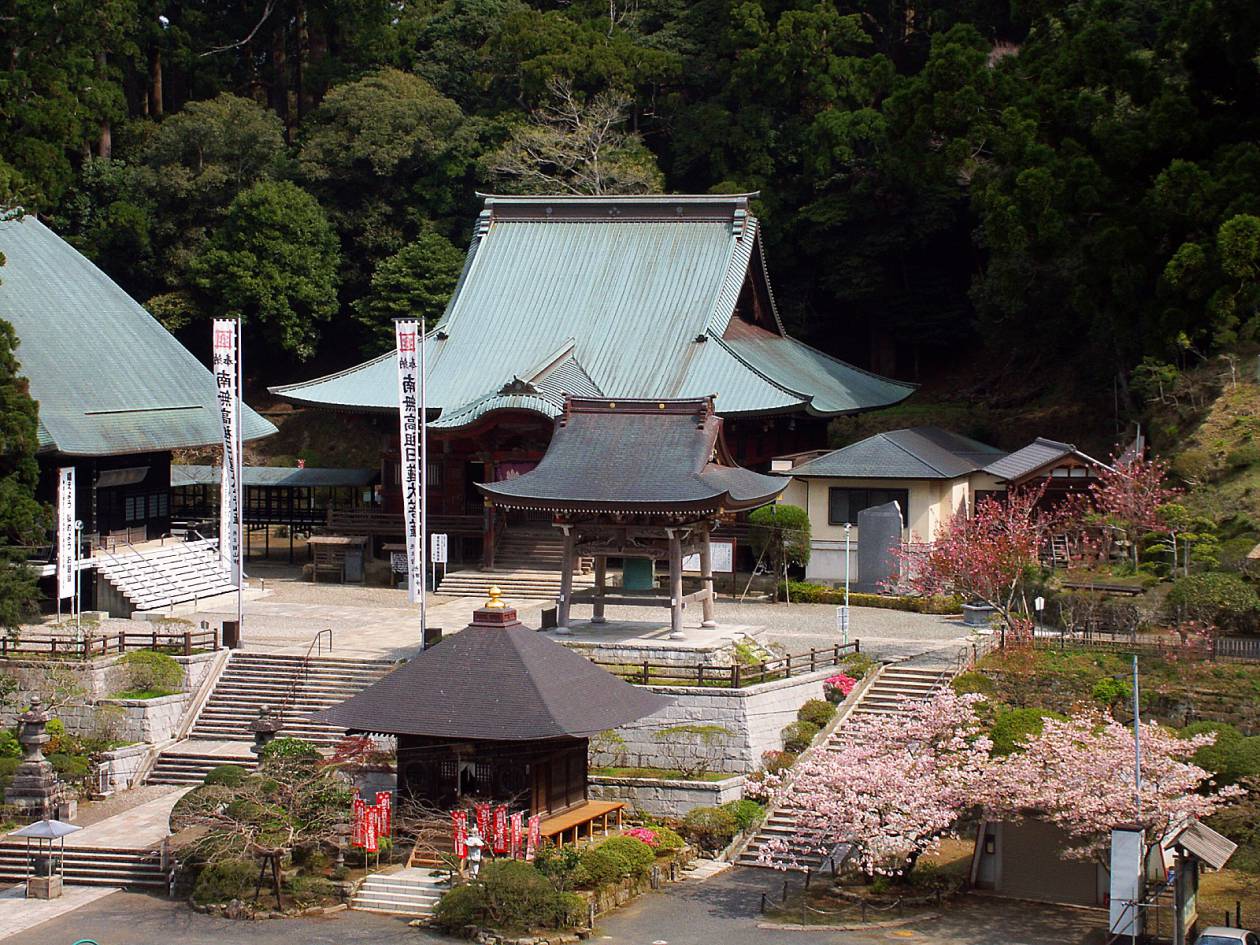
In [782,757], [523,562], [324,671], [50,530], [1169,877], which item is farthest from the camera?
[523,562]

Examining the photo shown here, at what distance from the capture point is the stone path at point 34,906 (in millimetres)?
28734

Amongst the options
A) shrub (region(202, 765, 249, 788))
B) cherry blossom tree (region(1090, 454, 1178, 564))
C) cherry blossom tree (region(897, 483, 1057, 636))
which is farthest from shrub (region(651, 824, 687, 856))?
cherry blossom tree (region(1090, 454, 1178, 564))

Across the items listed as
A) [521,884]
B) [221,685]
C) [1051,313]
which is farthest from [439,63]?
[521,884]

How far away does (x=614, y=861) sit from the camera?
2950 cm

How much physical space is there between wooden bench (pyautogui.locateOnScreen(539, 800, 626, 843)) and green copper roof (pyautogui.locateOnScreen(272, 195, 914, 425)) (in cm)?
1684

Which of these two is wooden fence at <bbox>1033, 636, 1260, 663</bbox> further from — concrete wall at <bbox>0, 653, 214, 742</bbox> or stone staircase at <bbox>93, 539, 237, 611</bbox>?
stone staircase at <bbox>93, 539, 237, 611</bbox>

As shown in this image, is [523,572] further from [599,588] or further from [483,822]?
[483,822]

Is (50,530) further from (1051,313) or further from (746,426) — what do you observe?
(1051,313)

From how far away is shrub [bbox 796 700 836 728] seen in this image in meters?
34.9

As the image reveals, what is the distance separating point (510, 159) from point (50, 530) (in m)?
25.1

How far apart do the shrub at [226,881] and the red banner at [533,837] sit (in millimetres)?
4208

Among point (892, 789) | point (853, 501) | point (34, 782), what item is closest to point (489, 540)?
point (853, 501)

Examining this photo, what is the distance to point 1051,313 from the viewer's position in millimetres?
58031

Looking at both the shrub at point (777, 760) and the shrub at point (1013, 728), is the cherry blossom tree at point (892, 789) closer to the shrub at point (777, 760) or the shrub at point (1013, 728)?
the shrub at point (1013, 728)
